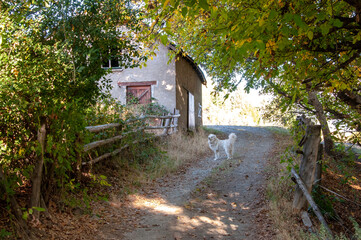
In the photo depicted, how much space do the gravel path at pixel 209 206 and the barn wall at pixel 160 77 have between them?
665cm

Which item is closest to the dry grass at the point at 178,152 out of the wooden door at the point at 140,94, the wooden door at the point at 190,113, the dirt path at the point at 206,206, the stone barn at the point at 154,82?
the dirt path at the point at 206,206

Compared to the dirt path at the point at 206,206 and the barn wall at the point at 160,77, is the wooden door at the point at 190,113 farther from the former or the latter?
the dirt path at the point at 206,206

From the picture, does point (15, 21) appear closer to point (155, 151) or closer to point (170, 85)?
point (155, 151)

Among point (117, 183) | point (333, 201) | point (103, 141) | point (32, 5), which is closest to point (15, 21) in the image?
point (32, 5)

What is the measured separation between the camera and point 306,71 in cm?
427

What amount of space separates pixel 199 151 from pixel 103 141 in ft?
18.1

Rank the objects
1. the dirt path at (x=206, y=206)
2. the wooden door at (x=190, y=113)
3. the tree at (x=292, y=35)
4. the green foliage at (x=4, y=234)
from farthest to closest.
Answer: the wooden door at (x=190, y=113)
the dirt path at (x=206, y=206)
the green foliage at (x=4, y=234)
the tree at (x=292, y=35)

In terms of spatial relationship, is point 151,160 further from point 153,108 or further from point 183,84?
point 183,84

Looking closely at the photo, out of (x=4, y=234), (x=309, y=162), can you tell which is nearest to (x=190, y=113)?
(x=309, y=162)

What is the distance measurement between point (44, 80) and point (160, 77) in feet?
38.8

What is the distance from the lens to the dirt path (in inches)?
187

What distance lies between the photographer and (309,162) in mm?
5316

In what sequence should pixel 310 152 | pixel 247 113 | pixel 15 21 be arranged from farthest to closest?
pixel 247 113 → pixel 310 152 → pixel 15 21

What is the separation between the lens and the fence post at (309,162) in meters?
5.27
